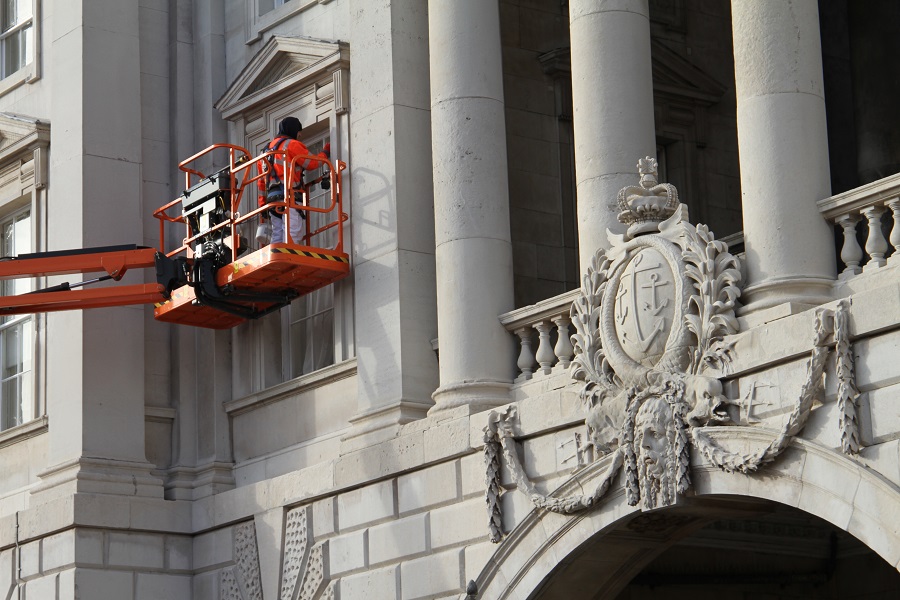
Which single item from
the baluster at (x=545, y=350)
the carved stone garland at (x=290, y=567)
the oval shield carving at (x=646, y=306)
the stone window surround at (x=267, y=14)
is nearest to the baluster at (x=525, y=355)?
the baluster at (x=545, y=350)

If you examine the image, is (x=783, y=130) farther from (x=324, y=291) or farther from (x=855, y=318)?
(x=324, y=291)

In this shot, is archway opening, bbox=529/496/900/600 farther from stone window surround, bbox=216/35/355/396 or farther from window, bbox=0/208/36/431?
window, bbox=0/208/36/431

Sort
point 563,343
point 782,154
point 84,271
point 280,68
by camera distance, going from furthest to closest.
→ point 280,68 < point 84,271 < point 563,343 < point 782,154

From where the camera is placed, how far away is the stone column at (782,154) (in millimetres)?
17422

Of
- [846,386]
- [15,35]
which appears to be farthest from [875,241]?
[15,35]

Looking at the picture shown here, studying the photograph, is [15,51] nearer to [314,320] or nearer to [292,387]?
[314,320]

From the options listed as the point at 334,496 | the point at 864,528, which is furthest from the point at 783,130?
the point at 334,496

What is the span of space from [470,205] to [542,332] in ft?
5.59

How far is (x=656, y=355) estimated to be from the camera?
18062mm

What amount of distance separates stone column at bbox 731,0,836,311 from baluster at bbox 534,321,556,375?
318 centimetres

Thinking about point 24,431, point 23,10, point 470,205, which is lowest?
point 24,431

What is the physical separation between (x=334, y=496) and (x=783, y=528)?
5795mm

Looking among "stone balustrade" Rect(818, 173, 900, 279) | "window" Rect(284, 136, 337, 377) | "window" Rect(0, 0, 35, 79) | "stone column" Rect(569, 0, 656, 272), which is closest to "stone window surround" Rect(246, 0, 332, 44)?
"window" Rect(284, 136, 337, 377)

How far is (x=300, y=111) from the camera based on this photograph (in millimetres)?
24562
